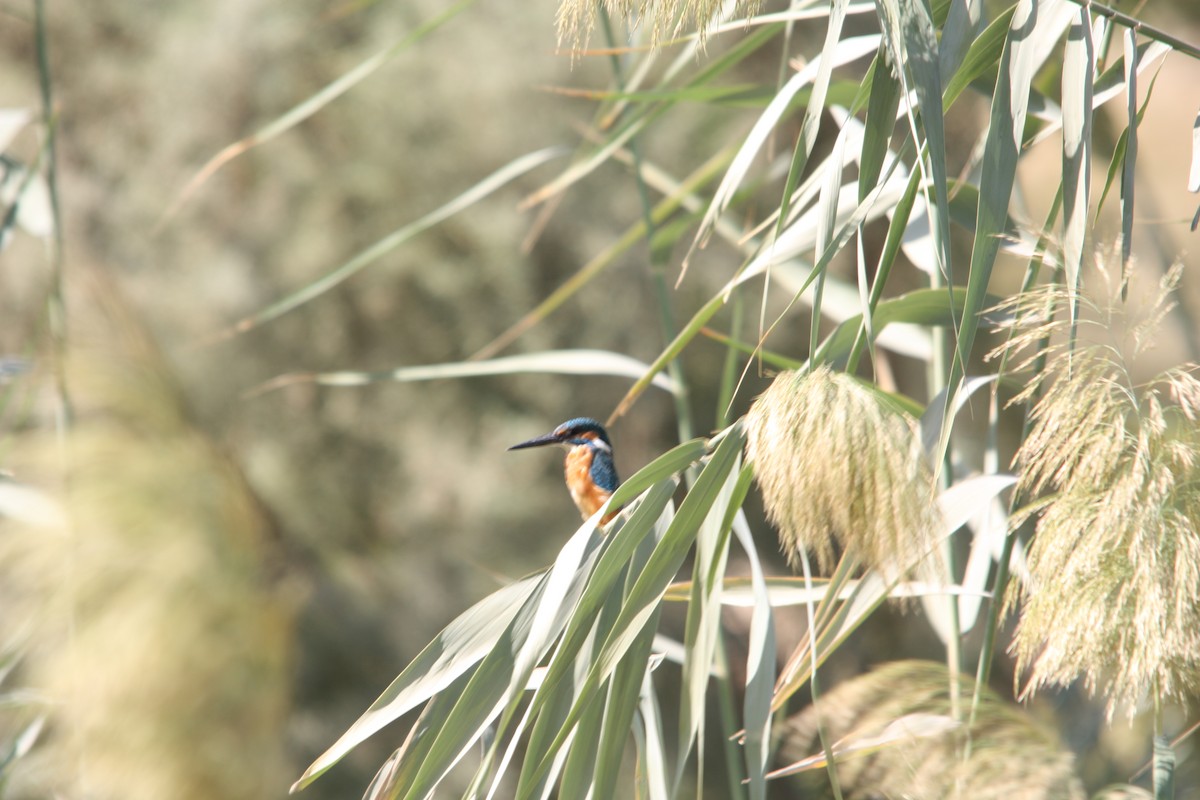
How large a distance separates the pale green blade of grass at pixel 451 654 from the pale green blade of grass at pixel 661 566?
0.06 m

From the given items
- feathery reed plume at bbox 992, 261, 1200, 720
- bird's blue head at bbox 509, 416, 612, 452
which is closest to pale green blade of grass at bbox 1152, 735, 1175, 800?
feathery reed plume at bbox 992, 261, 1200, 720

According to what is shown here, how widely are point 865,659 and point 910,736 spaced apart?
1116 mm

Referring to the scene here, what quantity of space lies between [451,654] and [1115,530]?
373 mm

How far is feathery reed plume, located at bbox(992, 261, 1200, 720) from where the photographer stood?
54 centimetres

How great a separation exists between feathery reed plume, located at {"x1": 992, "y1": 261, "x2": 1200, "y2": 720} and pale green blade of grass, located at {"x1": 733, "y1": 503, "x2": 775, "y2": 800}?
153 mm

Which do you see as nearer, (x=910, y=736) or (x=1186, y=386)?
(x=1186, y=386)

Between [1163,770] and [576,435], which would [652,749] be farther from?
[576,435]

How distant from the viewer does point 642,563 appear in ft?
1.95

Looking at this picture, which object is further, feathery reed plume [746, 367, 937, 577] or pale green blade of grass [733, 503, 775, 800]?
pale green blade of grass [733, 503, 775, 800]

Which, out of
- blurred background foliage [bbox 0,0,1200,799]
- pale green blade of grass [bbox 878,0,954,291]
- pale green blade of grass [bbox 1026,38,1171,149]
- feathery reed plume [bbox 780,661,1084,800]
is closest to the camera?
pale green blade of grass [bbox 878,0,954,291]

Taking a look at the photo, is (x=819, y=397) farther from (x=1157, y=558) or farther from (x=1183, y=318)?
(x=1183, y=318)

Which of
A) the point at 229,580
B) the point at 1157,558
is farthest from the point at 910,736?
the point at 229,580

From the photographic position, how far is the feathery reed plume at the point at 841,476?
18.3 inches

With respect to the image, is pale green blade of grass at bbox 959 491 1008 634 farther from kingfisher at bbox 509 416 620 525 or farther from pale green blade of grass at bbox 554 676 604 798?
kingfisher at bbox 509 416 620 525
